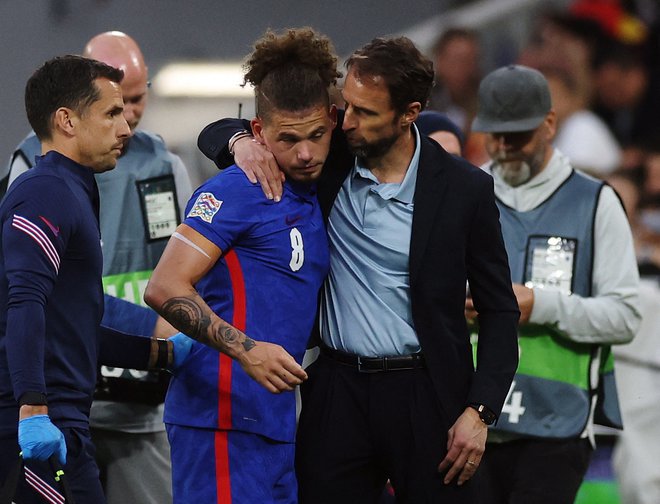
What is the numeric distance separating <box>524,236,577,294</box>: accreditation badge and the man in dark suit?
869mm

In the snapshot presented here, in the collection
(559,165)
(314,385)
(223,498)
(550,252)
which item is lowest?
(223,498)

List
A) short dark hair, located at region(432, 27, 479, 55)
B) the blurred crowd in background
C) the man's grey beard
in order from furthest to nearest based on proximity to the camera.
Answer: short dark hair, located at region(432, 27, 479, 55), the blurred crowd in background, the man's grey beard

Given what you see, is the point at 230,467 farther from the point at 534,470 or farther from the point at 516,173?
the point at 516,173

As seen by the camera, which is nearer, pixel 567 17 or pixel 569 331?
pixel 569 331

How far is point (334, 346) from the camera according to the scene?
375cm

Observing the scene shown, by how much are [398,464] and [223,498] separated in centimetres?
50

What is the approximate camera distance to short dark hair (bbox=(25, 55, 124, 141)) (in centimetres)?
A: 372

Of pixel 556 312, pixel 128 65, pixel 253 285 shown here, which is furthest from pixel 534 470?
pixel 128 65

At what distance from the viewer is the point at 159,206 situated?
15.9 ft

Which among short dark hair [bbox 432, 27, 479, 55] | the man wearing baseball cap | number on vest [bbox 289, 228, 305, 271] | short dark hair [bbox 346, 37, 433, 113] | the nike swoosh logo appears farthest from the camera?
short dark hair [bbox 432, 27, 479, 55]

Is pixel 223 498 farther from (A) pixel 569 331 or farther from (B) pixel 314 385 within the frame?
(A) pixel 569 331

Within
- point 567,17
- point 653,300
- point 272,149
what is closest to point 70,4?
point 567,17

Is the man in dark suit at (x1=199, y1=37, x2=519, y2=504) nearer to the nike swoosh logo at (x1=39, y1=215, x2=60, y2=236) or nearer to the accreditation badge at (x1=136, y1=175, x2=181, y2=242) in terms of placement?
the nike swoosh logo at (x1=39, y1=215, x2=60, y2=236)

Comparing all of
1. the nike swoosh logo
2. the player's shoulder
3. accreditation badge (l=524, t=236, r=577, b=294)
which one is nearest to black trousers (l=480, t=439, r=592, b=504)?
accreditation badge (l=524, t=236, r=577, b=294)
